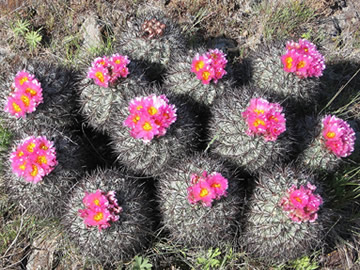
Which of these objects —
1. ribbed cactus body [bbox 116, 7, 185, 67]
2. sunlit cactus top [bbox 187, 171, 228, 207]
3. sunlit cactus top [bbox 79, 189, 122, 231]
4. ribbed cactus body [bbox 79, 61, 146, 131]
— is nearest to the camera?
sunlit cactus top [bbox 79, 189, 122, 231]

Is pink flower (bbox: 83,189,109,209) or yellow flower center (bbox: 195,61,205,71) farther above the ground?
yellow flower center (bbox: 195,61,205,71)

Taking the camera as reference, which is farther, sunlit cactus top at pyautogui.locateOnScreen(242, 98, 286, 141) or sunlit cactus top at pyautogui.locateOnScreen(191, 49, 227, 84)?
sunlit cactus top at pyautogui.locateOnScreen(191, 49, 227, 84)

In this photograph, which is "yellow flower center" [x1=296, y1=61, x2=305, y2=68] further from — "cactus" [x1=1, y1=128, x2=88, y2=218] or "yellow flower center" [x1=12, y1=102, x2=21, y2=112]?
"yellow flower center" [x1=12, y1=102, x2=21, y2=112]

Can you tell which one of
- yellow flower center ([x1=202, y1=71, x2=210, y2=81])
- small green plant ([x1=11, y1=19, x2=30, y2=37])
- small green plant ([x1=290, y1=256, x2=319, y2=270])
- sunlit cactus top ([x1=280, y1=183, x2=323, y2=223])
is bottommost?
small green plant ([x1=11, y1=19, x2=30, y2=37])

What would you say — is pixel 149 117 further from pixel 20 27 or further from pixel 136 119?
pixel 20 27

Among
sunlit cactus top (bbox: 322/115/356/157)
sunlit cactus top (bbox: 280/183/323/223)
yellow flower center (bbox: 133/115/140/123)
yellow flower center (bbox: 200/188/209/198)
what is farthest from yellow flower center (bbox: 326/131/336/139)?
yellow flower center (bbox: 133/115/140/123)

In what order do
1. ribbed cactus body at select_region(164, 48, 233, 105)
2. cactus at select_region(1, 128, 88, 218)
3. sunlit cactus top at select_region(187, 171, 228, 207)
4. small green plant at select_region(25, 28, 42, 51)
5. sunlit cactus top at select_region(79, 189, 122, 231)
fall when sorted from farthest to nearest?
small green plant at select_region(25, 28, 42, 51) → ribbed cactus body at select_region(164, 48, 233, 105) → cactus at select_region(1, 128, 88, 218) → sunlit cactus top at select_region(187, 171, 228, 207) → sunlit cactus top at select_region(79, 189, 122, 231)

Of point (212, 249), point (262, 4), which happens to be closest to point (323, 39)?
point (262, 4)

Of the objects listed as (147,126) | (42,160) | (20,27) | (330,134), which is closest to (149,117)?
(147,126)
